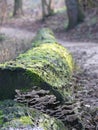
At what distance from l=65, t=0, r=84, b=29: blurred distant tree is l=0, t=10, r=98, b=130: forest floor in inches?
15.7

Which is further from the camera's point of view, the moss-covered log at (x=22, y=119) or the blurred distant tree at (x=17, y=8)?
the blurred distant tree at (x=17, y=8)

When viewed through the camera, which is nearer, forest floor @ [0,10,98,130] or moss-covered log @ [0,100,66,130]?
moss-covered log @ [0,100,66,130]

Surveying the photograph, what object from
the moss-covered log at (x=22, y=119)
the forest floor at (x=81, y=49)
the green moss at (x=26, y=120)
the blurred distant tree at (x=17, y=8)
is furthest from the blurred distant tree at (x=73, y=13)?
the green moss at (x=26, y=120)

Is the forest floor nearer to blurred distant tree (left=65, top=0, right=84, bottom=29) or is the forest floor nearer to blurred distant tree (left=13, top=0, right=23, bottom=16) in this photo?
blurred distant tree (left=65, top=0, right=84, bottom=29)

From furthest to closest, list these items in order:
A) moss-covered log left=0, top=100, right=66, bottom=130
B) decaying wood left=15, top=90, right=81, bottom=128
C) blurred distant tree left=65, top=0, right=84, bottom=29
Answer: blurred distant tree left=65, top=0, right=84, bottom=29, decaying wood left=15, top=90, right=81, bottom=128, moss-covered log left=0, top=100, right=66, bottom=130

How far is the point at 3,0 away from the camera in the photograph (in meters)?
12.8

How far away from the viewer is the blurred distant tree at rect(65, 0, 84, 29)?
18.9 metres

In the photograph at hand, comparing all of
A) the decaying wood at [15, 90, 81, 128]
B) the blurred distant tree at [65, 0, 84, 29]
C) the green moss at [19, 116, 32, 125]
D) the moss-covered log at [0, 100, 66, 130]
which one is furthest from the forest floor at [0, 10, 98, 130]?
the green moss at [19, 116, 32, 125]

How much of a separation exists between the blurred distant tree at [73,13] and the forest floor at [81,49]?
40 centimetres

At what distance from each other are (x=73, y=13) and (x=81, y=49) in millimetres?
6403

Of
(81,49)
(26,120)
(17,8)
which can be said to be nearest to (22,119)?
(26,120)

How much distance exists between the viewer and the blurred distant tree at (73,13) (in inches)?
746

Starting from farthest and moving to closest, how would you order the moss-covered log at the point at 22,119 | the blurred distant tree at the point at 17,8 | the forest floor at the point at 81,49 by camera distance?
the blurred distant tree at the point at 17,8 → the forest floor at the point at 81,49 → the moss-covered log at the point at 22,119

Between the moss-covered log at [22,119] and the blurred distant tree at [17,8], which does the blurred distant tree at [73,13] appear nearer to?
the blurred distant tree at [17,8]
